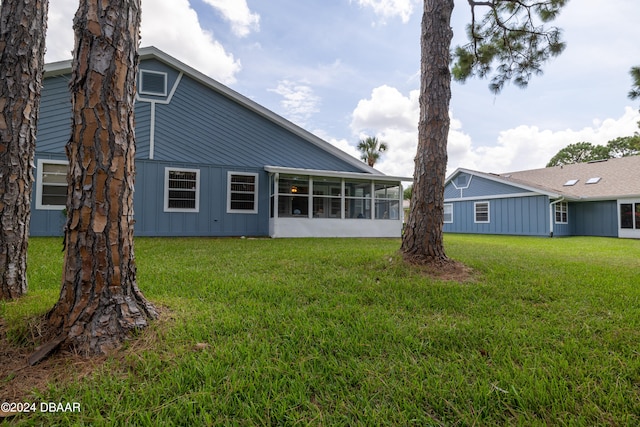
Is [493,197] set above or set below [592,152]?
below

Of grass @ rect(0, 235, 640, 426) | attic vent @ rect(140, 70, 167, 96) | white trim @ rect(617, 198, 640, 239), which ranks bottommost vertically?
grass @ rect(0, 235, 640, 426)

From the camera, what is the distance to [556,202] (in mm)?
14195

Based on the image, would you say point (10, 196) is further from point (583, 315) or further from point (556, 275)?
point (556, 275)

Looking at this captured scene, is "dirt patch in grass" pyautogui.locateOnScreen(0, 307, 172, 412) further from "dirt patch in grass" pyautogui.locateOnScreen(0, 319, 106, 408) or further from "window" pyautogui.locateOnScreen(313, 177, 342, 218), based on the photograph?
"window" pyautogui.locateOnScreen(313, 177, 342, 218)

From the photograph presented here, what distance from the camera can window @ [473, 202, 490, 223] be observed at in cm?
1669

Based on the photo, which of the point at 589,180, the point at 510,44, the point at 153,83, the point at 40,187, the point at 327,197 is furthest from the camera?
the point at 589,180

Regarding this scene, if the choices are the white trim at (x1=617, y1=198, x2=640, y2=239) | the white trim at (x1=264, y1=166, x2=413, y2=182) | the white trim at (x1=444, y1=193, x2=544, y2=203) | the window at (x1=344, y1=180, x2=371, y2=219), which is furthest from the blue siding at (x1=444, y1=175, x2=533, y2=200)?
the window at (x1=344, y1=180, x2=371, y2=219)

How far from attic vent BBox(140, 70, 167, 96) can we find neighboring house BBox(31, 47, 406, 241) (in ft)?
0.09

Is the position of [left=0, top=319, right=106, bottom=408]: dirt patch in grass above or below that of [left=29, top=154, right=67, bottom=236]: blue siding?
below

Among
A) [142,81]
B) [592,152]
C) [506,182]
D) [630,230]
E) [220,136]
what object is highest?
[592,152]

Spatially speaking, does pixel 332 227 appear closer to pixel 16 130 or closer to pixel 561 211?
pixel 16 130

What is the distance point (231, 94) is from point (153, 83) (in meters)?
2.43

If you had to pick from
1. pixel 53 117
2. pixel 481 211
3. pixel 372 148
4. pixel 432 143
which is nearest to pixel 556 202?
pixel 481 211

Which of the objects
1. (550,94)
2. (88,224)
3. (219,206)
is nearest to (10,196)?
(88,224)
